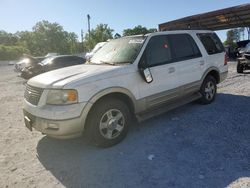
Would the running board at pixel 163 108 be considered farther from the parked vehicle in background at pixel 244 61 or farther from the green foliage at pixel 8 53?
the green foliage at pixel 8 53

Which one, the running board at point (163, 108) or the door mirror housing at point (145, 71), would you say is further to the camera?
the running board at point (163, 108)

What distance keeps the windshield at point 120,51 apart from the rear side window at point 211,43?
2.09 m

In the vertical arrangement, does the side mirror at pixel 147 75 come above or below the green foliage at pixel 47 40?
below

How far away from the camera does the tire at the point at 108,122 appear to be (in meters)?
4.50

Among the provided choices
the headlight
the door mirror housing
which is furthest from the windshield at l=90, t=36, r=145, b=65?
the headlight

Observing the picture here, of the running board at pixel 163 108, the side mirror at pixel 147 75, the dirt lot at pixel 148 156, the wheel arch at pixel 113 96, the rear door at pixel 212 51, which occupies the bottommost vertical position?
Result: the dirt lot at pixel 148 156

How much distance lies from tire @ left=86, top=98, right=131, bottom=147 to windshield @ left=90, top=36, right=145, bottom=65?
947mm

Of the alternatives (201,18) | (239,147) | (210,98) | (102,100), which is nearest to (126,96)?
(102,100)

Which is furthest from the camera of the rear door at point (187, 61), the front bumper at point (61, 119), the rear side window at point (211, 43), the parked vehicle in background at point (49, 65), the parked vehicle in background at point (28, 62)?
the parked vehicle in background at point (28, 62)

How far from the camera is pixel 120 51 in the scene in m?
5.59

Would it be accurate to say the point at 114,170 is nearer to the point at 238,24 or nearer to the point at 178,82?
the point at 178,82

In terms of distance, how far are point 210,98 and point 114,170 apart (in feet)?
13.3

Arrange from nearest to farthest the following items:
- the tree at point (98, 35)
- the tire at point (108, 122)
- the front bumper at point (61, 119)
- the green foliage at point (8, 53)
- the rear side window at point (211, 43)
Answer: the front bumper at point (61, 119)
the tire at point (108, 122)
the rear side window at point (211, 43)
the tree at point (98, 35)
the green foliage at point (8, 53)

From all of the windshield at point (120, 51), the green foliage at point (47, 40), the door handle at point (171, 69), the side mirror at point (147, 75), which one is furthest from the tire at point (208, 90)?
the green foliage at point (47, 40)
